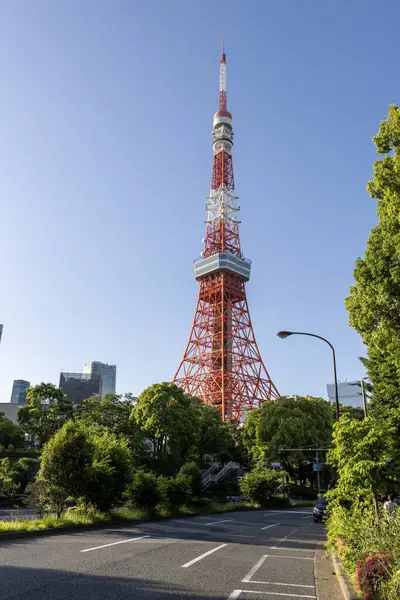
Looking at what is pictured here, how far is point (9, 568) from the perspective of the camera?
25.1 feet

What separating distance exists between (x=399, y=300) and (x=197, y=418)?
33.0m

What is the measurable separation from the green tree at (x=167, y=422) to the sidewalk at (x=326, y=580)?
30245 millimetres

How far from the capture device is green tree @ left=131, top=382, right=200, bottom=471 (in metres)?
40.4

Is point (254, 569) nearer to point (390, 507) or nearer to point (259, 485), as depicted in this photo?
point (390, 507)

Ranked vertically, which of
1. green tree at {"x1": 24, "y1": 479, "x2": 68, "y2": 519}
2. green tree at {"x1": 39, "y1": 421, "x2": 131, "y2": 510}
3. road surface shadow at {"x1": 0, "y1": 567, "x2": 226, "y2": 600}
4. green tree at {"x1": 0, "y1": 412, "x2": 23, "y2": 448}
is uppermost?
green tree at {"x1": 0, "y1": 412, "x2": 23, "y2": 448}

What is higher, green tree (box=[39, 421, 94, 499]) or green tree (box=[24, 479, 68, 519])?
green tree (box=[39, 421, 94, 499])

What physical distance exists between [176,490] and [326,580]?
1518cm

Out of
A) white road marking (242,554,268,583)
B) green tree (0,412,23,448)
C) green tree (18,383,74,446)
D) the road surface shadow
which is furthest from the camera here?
green tree (0,412,23,448)

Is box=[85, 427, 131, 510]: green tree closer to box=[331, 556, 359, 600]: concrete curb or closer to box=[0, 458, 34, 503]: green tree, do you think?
box=[331, 556, 359, 600]: concrete curb

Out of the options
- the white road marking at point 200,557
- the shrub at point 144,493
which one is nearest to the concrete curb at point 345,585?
the white road marking at point 200,557

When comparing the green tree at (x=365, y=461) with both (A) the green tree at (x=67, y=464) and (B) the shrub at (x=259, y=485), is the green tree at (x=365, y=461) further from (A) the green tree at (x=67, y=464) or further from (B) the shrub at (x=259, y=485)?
(B) the shrub at (x=259, y=485)

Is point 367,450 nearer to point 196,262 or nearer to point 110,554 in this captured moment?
point 110,554

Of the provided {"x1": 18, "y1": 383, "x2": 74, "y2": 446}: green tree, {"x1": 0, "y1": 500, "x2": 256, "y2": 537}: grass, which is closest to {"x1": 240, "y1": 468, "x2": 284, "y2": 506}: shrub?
{"x1": 0, "y1": 500, "x2": 256, "y2": 537}: grass

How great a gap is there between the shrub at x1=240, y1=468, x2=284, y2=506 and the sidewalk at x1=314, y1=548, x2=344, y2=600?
2150 cm
